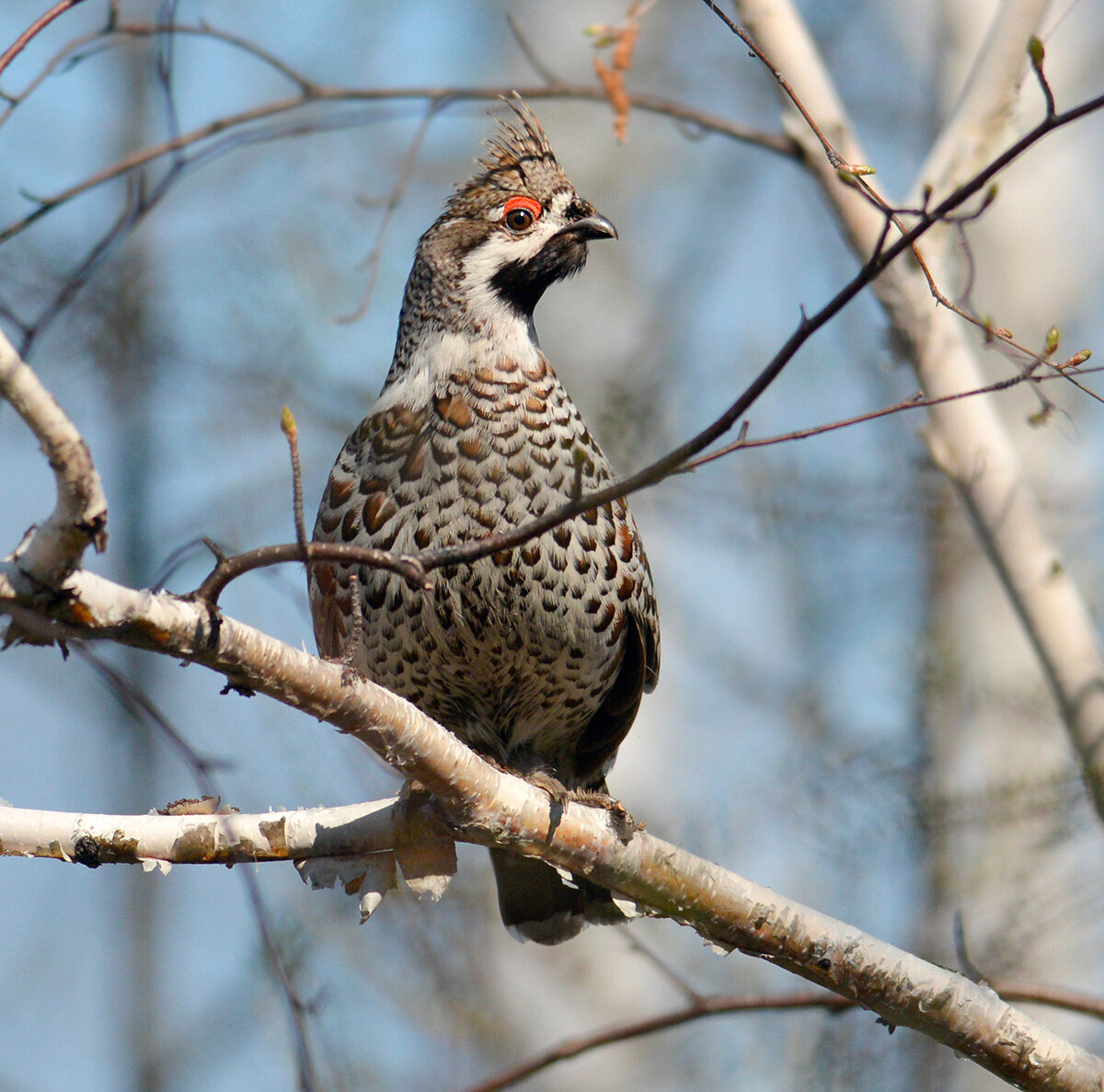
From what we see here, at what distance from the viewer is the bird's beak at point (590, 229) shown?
154 inches

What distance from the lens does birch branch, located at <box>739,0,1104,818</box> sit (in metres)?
3.54

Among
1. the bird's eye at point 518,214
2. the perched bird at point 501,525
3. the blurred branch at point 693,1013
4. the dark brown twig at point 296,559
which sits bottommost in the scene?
the blurred branch at point 693,1013

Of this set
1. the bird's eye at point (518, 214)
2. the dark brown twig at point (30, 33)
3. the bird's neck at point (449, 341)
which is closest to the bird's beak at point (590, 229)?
the bird's eye at point (518, 214)

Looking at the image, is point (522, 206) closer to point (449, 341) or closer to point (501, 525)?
A: point (449, 341)

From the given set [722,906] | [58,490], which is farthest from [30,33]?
[722,906]

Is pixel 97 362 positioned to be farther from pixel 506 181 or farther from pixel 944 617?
pixel 944 617

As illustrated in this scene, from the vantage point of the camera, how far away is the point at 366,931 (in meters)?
5.66

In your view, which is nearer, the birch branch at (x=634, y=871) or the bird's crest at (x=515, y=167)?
the birch branch at (x=634, y=871)

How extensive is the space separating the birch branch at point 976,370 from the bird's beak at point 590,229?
67cm

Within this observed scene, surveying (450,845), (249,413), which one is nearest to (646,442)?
(249,413)

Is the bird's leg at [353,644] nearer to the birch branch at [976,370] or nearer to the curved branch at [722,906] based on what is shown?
the curved branch at [722,906]

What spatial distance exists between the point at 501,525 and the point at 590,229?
Answer: 113 cm

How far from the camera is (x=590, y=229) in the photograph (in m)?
3.93

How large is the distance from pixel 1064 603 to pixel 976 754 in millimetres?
3101
